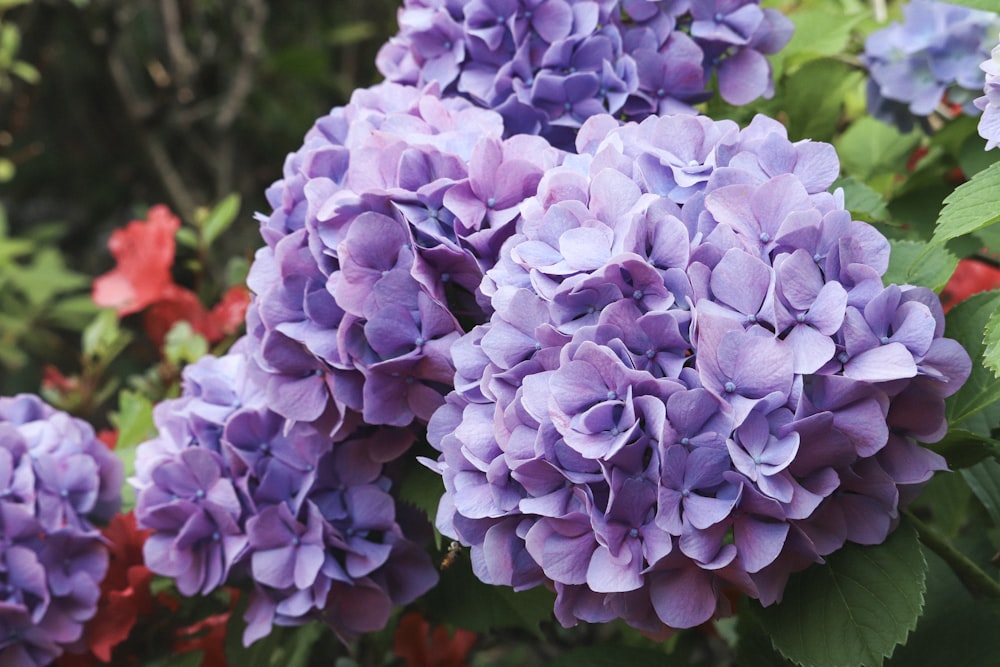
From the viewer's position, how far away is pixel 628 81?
72cm

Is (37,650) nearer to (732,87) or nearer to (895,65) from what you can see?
(732,87)

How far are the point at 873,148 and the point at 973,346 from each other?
0.41 metres

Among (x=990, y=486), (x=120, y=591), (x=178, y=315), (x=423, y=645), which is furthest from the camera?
(x=178, y=315)

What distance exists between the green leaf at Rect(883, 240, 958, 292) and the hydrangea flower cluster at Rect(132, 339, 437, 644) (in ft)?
1.06

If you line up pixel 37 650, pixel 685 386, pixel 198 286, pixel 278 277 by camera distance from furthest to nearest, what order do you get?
pixel 198 286 < pixel 37 650 < pixel 278 277 < pixel 685 386

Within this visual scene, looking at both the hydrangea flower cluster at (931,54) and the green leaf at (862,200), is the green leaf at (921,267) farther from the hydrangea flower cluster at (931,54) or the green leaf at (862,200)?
the hydrangea flower cluster at (931,54)

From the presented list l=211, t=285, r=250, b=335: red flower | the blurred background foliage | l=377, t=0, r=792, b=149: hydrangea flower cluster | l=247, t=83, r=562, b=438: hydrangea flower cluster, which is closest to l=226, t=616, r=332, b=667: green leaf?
l=247, t=83, r=562, b=438: hydrangea flower cluster

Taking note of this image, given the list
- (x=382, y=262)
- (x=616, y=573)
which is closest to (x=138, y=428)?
(x=382, y=262)

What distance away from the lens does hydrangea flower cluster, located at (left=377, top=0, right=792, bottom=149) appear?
71 cm

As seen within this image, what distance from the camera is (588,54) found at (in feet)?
2.35

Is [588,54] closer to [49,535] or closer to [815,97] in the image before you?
[815,97]

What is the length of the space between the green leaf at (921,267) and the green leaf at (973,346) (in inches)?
1.3

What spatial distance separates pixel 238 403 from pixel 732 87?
0.43 m

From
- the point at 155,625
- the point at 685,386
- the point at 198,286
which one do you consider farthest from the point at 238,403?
the point at 198,286
